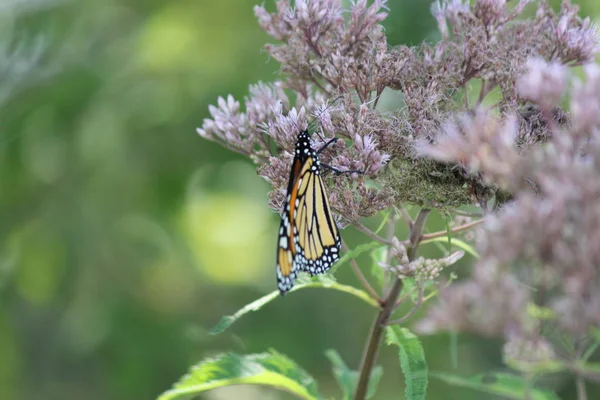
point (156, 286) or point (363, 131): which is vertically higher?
point (156, 286)

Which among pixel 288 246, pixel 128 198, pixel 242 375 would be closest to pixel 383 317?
pixel 288 246

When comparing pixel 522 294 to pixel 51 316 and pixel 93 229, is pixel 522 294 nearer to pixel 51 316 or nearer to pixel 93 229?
pixel 93 229

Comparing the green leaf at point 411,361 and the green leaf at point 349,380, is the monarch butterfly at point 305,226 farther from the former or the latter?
the green leaf at point 349,380

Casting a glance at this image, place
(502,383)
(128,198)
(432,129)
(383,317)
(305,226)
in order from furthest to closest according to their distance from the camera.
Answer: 1. (128,198)
2. (502,383)
3. (305,226)
4. (383,317)
5. (432,129)

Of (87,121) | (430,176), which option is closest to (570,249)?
(430,176)

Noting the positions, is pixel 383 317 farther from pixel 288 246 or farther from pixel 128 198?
pixel 128 198

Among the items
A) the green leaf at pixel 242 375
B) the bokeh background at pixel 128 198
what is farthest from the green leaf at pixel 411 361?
the bokeh background at pixel 128 198
